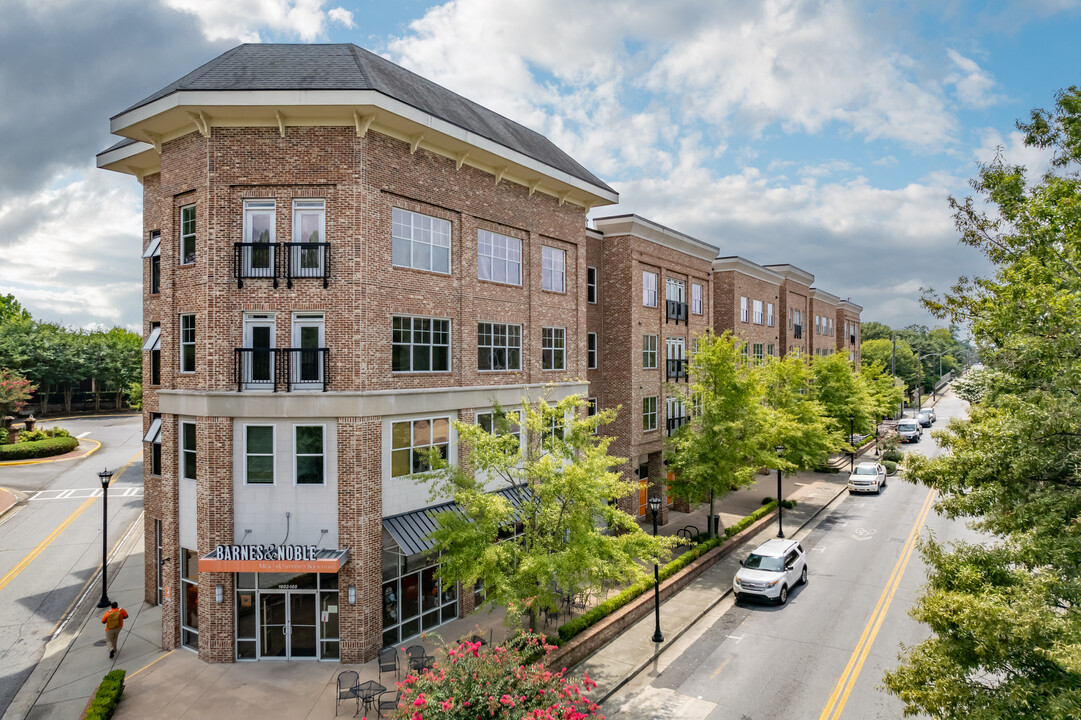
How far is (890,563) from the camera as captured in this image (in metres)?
24.4

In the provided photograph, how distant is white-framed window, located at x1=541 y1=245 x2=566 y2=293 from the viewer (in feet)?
79.7

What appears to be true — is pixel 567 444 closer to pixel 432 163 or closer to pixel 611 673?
pixel 611 673

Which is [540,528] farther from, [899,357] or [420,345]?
[899,357]

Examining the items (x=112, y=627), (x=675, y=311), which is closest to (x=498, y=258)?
(x=675, y=311)

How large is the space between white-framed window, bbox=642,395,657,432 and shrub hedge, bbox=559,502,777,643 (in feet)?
20.9

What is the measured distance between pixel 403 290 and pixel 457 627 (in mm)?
10510

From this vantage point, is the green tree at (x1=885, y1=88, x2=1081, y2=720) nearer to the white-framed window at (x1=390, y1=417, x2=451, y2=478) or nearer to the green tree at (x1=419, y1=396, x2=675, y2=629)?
the green tree at (x1=419, y1=396, x2=675, y2=629)

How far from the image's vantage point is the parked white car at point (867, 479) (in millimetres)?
37844

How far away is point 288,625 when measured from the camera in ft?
54.2

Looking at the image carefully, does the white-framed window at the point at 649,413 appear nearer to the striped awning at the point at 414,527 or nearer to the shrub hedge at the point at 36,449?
the striped awning at the point at 414,527

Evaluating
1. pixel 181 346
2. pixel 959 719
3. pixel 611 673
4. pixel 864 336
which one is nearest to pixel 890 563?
pixel 611 673

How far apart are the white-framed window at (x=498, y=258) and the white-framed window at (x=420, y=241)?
5.64 ft

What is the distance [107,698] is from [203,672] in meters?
2.37

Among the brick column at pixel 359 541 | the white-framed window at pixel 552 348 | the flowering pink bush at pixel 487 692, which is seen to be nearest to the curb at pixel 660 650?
the flowering pink bush at pixel 487 692
